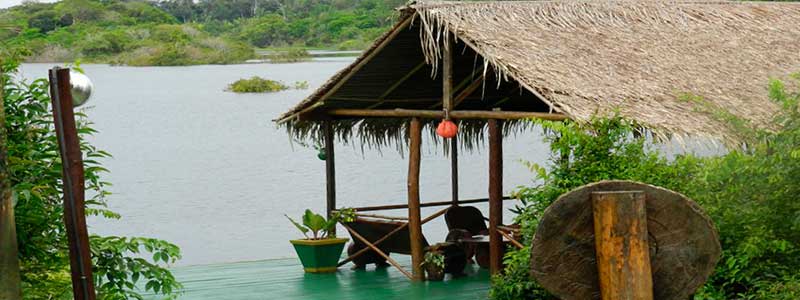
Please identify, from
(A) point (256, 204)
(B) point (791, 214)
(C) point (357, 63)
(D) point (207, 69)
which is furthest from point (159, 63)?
(B) point (791, 214)

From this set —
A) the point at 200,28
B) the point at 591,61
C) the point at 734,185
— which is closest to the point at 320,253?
the point at 591,61

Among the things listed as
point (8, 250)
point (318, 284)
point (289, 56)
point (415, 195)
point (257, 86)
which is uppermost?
point (289, 56)

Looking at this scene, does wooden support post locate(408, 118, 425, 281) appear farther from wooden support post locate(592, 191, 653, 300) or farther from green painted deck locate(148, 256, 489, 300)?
wooden support post locate(592, 191, 653, 300)

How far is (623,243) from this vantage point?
9.80 ft

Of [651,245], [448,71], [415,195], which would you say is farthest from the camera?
[415,195]

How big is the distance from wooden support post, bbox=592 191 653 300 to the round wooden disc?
0.04 m

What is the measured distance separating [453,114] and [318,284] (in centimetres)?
163

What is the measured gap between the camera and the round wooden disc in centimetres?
306

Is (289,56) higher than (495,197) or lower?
higher

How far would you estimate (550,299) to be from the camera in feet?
22.4

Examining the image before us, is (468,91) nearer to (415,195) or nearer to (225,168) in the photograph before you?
(415,195)

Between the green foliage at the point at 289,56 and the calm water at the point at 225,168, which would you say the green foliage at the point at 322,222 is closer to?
the calm water at the point at 225,168

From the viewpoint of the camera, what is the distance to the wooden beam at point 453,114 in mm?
7602

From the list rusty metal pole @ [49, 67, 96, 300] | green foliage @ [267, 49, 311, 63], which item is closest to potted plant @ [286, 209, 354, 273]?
rusty metal pole @ [49, 67, 96, 300]
